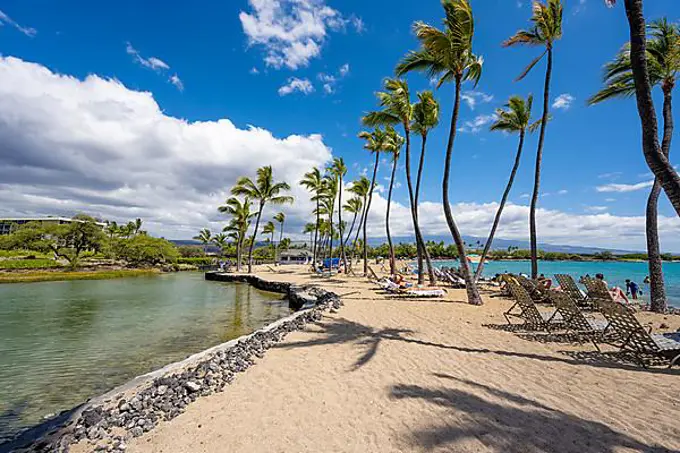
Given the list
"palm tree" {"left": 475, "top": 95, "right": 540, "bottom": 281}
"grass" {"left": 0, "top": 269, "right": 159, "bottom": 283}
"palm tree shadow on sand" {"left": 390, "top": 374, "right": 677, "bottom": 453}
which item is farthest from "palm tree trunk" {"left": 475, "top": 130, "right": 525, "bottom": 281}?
"grass" {"left": 0, "top": 269, "right": 159, "bottom": 283}

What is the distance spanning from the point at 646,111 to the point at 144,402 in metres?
7.75

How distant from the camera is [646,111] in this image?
446 centimetres

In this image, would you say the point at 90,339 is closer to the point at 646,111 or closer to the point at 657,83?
the point at 646,111

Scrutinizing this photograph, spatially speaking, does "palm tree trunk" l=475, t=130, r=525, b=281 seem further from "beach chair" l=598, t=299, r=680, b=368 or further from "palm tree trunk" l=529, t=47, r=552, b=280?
"beach chair" l=598, t=299, r=680, b=368

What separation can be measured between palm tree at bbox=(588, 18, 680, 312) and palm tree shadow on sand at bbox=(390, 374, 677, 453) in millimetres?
9503

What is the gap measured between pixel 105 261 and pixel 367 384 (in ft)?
157

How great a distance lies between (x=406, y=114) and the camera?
15750 millimetres

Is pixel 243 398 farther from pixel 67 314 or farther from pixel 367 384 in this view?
pixel 67 314

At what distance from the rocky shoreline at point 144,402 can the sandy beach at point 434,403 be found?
152 mm

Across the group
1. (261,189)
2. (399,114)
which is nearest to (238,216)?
(261,189)

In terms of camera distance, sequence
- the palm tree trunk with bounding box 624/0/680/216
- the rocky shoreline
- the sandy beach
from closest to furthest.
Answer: the sandy beach → the rocky shoreline → the palm tree trunk with bounding box 624/0/680/216

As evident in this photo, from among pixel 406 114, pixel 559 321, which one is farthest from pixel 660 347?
pixel 406 114

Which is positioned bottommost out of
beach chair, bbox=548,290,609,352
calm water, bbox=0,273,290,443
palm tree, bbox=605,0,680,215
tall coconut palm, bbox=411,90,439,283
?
calm water, bbox=0,273,290,443

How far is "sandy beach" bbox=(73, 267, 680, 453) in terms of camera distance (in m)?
2.86
